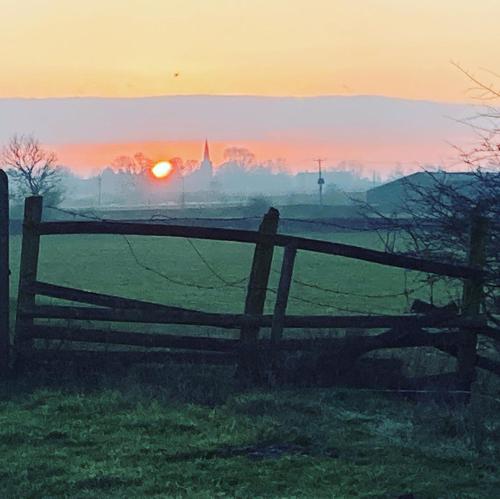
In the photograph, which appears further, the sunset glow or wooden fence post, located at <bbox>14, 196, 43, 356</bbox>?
the sunset glow

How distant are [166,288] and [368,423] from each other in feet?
75.2

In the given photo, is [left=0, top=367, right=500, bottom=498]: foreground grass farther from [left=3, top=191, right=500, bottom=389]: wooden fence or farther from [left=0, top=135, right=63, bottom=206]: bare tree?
[left=0, top=135, right=63, bottom=206]: bare tree

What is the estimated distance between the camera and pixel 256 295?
7.92 m

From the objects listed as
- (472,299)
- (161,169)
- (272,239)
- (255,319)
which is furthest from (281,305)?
(161,169)

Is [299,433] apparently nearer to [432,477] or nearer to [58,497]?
[432,477]

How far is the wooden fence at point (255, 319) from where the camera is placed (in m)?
7.66

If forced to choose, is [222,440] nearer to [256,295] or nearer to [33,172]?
[256,295]

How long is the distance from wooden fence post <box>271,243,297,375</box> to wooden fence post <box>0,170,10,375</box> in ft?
8.58

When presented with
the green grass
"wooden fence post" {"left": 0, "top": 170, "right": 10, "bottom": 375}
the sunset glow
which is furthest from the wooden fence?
the sunset glow

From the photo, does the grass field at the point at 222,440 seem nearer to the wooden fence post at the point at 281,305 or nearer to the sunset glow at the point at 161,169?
the wooden fence post at the point at 281,305

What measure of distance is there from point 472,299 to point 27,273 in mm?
4230

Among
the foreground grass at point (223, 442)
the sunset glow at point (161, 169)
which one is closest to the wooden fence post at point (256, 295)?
the foreground grass at point (223, 442)

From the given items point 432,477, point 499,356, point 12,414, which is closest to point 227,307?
point 499,356

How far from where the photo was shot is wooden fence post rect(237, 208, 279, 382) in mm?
7801
